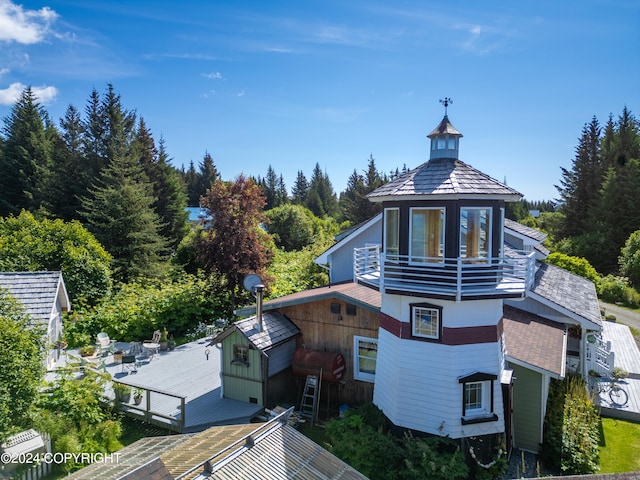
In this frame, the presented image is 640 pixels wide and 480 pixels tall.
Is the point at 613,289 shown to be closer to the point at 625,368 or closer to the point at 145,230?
the point at 625,368

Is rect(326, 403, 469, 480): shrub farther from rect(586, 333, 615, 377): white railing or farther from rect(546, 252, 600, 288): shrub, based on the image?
rect(546, 252, 600, 288): shrub

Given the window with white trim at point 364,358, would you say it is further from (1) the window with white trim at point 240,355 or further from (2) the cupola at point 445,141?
(2) the cupola at point 445,141

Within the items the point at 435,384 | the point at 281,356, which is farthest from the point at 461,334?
the point at 281,356

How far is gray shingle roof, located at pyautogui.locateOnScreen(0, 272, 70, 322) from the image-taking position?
15336mm

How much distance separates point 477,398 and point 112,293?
2113cm

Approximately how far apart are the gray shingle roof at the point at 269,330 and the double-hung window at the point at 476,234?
20.6 ft

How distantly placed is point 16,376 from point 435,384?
9.96 meters

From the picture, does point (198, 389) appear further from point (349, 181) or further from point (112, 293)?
point (349, 181)

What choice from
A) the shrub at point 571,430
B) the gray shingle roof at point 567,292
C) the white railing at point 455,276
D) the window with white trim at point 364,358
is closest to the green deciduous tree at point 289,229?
the gray shingle roof at point 567,292

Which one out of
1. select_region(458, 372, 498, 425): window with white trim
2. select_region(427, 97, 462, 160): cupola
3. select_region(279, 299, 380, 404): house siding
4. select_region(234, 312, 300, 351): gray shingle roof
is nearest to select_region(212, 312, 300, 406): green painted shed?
select_region(234, 312, 300, 351): gray shingle roof

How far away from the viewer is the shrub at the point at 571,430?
1034 centimetres

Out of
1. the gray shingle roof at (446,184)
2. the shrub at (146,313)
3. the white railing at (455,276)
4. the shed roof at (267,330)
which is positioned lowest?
the shrub at (146,313)

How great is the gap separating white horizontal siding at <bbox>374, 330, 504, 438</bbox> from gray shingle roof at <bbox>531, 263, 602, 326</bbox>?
18.2 ft

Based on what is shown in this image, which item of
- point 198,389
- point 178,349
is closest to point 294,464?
point 198,389
